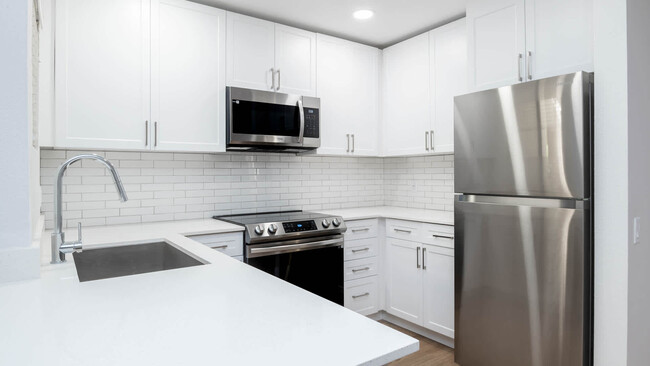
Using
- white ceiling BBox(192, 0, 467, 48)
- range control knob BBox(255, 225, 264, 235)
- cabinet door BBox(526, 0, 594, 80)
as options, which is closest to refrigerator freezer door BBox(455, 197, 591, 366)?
cabinet door BBox(526, 0, 594, 80)

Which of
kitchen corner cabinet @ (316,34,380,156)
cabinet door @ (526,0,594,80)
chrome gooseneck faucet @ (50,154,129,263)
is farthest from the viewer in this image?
kitchen corner cabinet @ (316,34,380,156)

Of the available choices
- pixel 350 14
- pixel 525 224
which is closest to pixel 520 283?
pixel 525 224

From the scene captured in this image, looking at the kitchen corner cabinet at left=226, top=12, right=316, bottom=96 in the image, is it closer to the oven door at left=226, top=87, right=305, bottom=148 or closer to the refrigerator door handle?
the oven door at left=226, top=87, right=305, bottom=148

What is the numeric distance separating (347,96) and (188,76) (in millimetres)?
1403

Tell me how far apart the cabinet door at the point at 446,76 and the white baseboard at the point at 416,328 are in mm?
1421

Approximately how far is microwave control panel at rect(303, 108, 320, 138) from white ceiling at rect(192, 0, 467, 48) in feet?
2.39

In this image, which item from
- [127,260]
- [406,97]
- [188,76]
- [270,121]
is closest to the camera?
[127,260]

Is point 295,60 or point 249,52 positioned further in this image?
point 295,60

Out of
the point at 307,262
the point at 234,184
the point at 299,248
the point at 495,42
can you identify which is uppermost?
the point at 495,42

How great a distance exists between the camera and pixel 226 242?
8.53 feet

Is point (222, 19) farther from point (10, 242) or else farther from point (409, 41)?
point (10, 242)

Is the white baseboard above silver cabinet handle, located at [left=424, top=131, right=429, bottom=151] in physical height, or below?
below

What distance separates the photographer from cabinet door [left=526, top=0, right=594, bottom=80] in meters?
2.15
